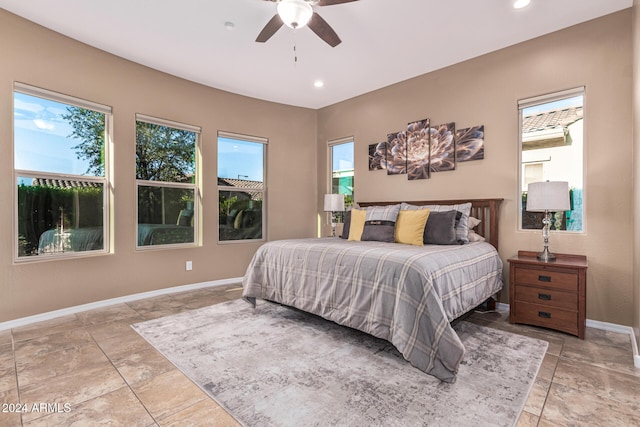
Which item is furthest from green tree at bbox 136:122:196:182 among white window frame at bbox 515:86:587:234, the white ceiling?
white window frame at bbox 515:86:587:234

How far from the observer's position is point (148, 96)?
3.97m

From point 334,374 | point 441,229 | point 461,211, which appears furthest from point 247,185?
point 334,374

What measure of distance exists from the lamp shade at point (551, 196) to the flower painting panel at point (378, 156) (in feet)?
6.71

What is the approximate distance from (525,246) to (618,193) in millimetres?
897

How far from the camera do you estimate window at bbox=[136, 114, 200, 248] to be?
3.99 metres

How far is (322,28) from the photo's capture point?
2609 millimetres

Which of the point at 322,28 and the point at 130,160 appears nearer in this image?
the point at 322,28

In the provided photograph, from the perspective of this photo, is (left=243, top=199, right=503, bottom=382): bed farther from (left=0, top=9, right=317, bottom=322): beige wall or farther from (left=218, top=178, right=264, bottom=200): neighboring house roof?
(left=218, top=178, right=264, bottom=200): neighboring house roof

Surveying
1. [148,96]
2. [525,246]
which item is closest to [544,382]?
[525,246]

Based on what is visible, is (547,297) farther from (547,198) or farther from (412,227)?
(412,227)

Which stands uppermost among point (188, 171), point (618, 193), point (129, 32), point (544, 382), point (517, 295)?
point (129, 32)

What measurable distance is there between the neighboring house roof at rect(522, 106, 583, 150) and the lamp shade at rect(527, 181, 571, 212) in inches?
27.0

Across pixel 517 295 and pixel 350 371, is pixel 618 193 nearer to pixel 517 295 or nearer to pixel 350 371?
pixel 517 295

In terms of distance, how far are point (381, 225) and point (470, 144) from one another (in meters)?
1.46
